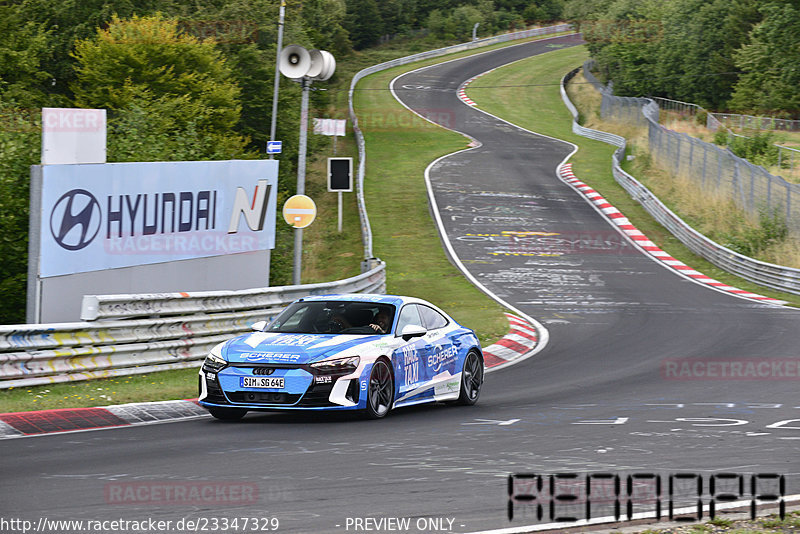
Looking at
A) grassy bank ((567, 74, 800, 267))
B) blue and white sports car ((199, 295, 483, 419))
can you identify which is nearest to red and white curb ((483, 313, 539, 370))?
blue and white sports car ((199, 295, 483, 419))

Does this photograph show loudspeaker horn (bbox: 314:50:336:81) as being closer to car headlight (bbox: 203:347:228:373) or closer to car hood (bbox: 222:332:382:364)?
car hood (bbox: 222:332:382:364)

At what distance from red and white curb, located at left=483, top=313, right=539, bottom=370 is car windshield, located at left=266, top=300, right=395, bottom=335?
Result: 5.45 metres

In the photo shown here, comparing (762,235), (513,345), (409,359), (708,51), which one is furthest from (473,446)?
(708,51)

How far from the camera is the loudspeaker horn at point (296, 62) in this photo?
62.8 feet

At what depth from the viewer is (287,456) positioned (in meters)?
9.11

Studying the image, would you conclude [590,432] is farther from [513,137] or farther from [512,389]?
[513,137]

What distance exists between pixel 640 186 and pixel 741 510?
37732 mm

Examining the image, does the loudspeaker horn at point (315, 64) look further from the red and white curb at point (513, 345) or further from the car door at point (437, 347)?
the car door at point (437, 347)

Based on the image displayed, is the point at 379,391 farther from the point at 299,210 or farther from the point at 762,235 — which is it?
the point at 762,235

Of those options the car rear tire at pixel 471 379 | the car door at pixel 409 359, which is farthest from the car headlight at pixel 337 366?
the car rear tire at pixel 471 379

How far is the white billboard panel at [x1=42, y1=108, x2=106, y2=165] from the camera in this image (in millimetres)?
14312

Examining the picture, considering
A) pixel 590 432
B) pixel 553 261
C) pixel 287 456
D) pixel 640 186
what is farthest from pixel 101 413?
pixel 640 186

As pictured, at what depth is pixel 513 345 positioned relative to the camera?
66.5 ft

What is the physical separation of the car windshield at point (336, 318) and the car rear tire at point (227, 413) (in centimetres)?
120
